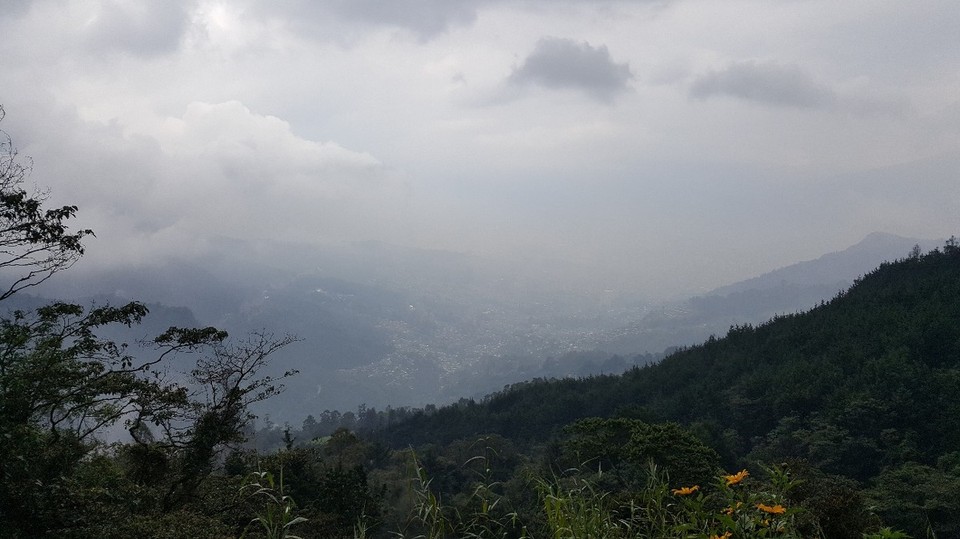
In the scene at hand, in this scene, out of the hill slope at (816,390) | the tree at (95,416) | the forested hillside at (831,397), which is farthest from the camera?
the hill slope at (816,390)

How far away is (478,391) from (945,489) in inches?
7108

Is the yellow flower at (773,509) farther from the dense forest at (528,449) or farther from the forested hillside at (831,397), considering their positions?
the forested hillside at (831,397)

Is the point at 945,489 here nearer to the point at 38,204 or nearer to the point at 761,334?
the point at 38,204

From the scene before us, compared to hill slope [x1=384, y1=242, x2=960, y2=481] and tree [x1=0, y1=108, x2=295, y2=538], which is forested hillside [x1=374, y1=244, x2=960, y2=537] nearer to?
hill slope [x1=384, y1=242, x2=960, y2=481]

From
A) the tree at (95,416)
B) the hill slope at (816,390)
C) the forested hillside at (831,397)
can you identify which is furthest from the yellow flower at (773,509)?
the hill slope at (816,390)

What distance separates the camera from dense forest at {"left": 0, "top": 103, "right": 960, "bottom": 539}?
10.5 ft

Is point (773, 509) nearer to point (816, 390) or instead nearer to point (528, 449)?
point (816, 390)

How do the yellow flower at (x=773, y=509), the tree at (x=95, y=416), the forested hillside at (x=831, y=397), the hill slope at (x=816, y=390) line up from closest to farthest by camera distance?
the yellow flower at (x=773, y=509)
the tree at (x=95, y=416)
the forested hillside at (x=831, y=397)
the hill slope at (x=816, y=390)

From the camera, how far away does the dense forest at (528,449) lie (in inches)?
126

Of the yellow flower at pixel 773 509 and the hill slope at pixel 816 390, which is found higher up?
the yellow flower at pixel 773 509

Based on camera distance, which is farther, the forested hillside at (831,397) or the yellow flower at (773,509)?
the forested hillside at (831,397)

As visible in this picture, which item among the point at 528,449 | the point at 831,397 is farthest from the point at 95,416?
the point at 528,449

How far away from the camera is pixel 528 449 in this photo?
2172 inches

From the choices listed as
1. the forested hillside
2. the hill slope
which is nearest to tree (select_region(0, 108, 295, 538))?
the forested hillside
